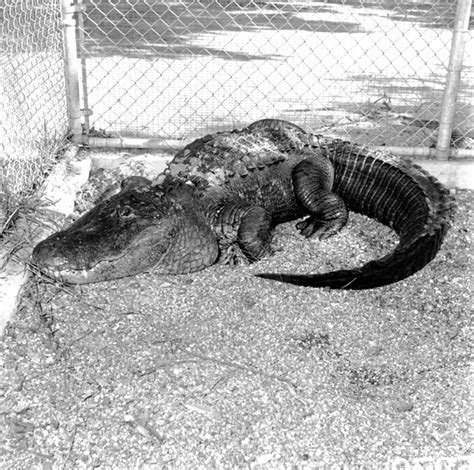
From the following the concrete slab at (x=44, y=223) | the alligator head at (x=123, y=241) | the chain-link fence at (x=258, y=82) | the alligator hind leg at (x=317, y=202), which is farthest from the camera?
the chain-link fence at (x=258, y=82)

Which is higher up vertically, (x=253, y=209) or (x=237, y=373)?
(x=253, y=209)

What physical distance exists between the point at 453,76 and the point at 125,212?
7.97 feet

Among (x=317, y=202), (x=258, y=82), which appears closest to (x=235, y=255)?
(x=317, y=202)

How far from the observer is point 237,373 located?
2877mm

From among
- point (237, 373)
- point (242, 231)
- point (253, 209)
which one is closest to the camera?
point (237, 373)

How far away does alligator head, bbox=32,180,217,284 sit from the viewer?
10.9ft

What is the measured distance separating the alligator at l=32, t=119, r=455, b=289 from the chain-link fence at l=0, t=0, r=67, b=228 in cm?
59

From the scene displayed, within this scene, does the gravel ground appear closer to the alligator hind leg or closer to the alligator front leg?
the alligator front leg

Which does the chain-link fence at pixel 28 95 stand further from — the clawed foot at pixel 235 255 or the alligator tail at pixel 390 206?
the alligator tail at pixel 390 206

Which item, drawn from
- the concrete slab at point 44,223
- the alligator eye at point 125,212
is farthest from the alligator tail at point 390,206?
the concrete slab at point 44,223

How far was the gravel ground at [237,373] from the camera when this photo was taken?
2496 millimetres

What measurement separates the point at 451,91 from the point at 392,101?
5.50 feet

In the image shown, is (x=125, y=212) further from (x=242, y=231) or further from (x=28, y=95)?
(x=28, y=95)

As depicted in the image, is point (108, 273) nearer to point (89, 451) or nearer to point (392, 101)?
point (89, 451)
